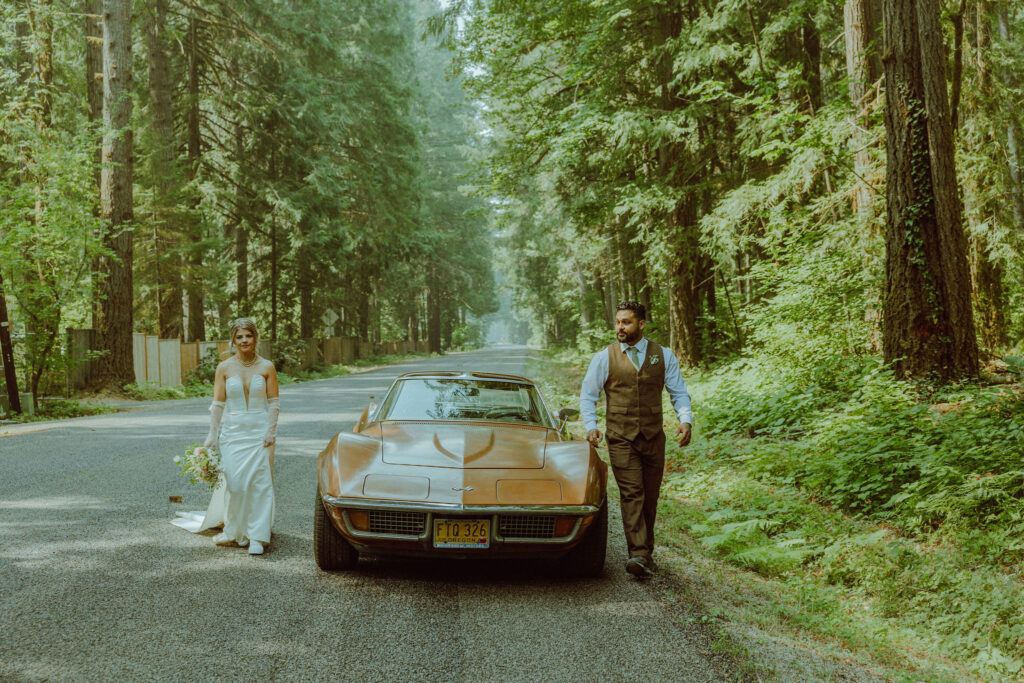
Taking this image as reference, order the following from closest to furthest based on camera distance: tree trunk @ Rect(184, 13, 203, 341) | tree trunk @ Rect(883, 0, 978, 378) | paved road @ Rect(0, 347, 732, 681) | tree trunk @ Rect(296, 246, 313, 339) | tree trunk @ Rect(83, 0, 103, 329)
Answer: paved road @ Rect(0, 347, 732, 681) < tree trunk @ Rect(883, 0, 978, 378) < tree trunk @ Rect(83, 0, 103, 329) < tree trunk @ Rect(184, 13, 203, 341) < tree trunk @ Rect(296, 246, 313, 339)

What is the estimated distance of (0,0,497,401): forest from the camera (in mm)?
16328

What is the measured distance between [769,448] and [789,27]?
25.4 ft

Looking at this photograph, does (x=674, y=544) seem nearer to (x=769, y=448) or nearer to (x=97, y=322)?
(x=769, y=448)

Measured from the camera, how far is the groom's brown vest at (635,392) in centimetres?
520

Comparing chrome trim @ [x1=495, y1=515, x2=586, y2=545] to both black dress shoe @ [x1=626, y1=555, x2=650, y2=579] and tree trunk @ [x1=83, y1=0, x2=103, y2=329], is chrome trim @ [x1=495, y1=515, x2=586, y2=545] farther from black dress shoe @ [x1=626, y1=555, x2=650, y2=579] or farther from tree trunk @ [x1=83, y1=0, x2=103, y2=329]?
tree trunk @ [x1=83, y1=0, x2=103, y2=329]

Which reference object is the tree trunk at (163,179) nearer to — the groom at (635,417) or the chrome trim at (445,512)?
the chrome trim at (445,512)

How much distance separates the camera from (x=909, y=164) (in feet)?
28.6

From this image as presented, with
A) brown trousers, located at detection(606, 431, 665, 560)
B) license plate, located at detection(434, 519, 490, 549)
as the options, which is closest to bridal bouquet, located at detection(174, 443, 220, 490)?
license plate, located at detection(434, 519, 490, 549)

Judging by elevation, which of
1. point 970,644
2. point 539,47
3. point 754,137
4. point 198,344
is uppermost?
point 539,47

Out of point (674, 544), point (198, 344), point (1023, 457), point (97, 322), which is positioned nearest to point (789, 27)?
point (1023, 457)

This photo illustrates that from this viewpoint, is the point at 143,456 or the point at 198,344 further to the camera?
the point at 198,344

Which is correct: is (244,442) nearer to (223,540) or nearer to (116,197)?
(223,540)

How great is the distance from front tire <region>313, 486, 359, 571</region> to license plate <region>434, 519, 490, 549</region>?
0.82 metres

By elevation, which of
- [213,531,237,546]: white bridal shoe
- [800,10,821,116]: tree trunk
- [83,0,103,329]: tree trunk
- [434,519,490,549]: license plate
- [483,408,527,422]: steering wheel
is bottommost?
[213,531,237,546]: white bridal shoe
